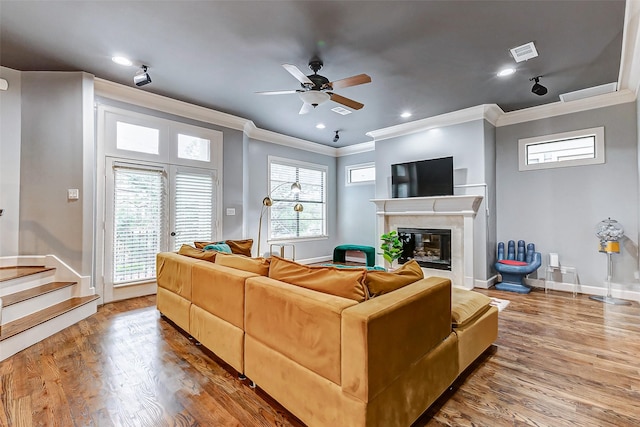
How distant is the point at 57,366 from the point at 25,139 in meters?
2.89

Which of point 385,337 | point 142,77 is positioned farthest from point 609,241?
point 142,77

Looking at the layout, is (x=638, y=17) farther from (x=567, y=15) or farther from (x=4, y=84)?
(x=4, y=84)

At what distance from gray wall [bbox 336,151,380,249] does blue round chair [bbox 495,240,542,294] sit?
8.61 ft

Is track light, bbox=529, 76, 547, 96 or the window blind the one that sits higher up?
track light, bbox=529, 76, 547, 96

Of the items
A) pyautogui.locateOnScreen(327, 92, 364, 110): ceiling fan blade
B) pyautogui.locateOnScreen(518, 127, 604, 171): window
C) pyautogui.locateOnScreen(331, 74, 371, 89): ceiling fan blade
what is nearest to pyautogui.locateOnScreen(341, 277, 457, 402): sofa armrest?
pyautogui.locateOnScreen(331, 74, 371, 89): ceiling fan blade

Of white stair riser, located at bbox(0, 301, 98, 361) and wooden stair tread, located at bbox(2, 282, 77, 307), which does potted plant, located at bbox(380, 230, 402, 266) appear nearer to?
white stair riser, located at bbox(0, 301, 98, 361)

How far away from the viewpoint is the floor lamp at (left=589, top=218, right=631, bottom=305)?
3926mm

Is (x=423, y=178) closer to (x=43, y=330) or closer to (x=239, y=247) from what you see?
(x=239, y=247)

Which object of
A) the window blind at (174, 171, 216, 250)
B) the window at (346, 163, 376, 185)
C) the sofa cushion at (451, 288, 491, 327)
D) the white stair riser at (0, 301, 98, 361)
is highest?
the window at (346, 163, 376, 185)

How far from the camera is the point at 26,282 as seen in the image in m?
3.24

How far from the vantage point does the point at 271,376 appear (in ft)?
5.90

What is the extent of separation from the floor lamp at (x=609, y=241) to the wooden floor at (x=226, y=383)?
1.03 metres

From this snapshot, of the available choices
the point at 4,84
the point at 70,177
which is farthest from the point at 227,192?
the point at 4,84

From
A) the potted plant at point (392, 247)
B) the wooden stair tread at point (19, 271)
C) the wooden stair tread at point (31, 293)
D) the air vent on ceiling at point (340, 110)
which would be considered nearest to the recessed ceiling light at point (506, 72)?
the air vent on ceiling at point (340, 110)
